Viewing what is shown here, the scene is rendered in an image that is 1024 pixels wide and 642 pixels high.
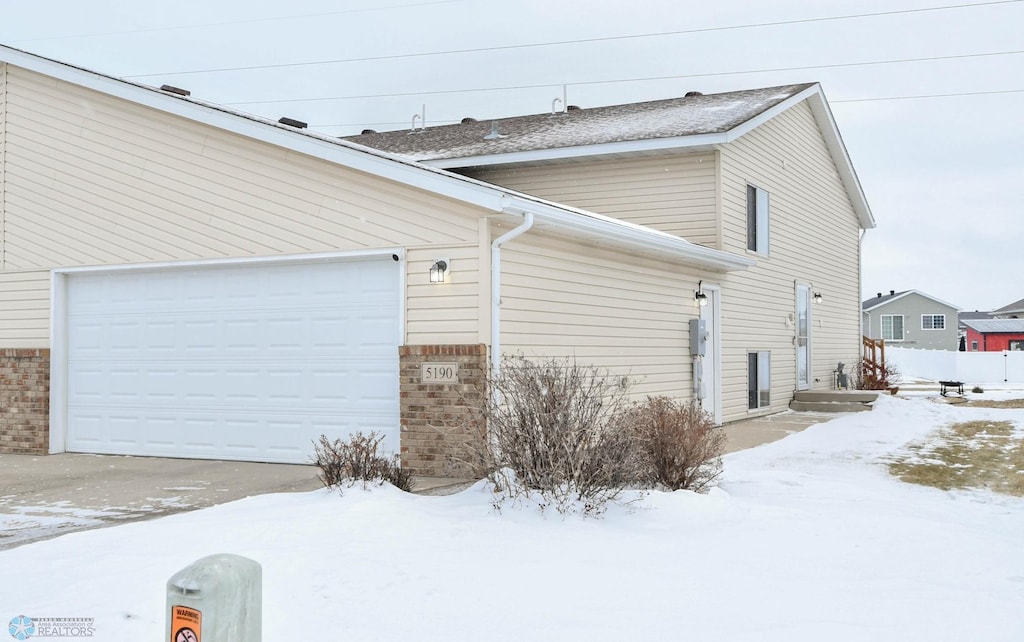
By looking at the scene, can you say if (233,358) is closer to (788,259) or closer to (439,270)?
(439,270)

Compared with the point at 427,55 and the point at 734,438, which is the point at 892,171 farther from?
the point at 734,438

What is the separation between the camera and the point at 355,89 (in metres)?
33.2

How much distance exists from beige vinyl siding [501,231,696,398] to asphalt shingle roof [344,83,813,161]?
8.99 feet

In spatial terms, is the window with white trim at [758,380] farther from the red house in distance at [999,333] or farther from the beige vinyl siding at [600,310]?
the red house in distance at [999,333]

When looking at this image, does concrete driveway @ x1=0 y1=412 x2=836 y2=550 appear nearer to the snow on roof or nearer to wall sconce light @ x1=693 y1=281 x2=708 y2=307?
wall sconce light @ x1=693 y1=281 x2=708 y2=307

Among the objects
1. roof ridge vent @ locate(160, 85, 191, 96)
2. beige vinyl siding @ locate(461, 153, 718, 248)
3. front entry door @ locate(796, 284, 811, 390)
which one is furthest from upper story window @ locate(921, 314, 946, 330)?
roof ridge vent @ locate(160, 85, 191, 96)

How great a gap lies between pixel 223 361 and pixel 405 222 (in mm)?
3050

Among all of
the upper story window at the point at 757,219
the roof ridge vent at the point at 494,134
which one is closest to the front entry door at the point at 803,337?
the upper story window at the point at 757,219

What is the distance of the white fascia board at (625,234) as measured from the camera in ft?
29.7

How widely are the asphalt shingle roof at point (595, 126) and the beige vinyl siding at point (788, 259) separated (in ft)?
1.81

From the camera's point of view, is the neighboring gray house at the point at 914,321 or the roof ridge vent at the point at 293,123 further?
the neighboring gray house at the point at 914,321

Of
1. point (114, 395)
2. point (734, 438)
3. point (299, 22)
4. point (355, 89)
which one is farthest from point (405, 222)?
point (355, 89)

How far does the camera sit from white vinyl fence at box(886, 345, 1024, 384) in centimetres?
3206

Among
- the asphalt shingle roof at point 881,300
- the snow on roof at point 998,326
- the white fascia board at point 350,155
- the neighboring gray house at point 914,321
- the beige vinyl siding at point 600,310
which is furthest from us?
the snow on roof at point 998,326
